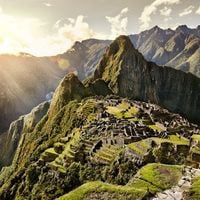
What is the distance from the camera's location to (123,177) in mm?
40469

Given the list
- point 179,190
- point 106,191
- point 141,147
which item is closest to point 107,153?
point 141,147

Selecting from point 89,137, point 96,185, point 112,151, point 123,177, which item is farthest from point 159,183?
point 89,137

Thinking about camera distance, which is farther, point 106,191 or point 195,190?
point 195,190

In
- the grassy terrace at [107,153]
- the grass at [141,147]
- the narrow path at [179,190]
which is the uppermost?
the narrow path at [179,190]

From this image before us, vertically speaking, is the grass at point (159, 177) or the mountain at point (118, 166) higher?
the grass at point (159, 177)

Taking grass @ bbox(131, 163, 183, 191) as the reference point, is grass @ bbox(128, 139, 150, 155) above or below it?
below

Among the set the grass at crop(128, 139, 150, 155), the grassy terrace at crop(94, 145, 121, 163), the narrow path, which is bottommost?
the grassy terrace at crop(94, 145, 121, 163)

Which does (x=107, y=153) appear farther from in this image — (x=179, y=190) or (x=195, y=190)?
(x=195, y=190)

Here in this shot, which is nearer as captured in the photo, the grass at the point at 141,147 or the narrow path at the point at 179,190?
the narrow path at the point at 179,190

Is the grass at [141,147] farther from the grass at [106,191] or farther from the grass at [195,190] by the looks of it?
the grass at [106,191]

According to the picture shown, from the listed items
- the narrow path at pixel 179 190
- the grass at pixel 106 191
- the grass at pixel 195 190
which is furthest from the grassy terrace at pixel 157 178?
the grass at pixel 106 191

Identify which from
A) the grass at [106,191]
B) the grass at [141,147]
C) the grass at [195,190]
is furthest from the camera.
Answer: the grass at [141,147]

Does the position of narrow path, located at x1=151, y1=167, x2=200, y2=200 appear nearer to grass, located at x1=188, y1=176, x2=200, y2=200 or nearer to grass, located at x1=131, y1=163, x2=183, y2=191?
grass, located at x1=188, y1=176, x2=200, y2=200

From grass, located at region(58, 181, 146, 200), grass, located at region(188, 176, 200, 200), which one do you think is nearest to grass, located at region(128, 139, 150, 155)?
grass, located at region(188, 176, 200, 200)
